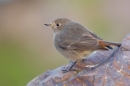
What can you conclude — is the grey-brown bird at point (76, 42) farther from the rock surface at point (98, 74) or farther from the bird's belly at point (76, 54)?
the rock surface at point (98, 74)

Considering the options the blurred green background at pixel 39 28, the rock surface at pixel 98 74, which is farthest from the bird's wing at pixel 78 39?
the blurred green background at pixel 39 28

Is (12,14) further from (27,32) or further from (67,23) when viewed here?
(67,23)

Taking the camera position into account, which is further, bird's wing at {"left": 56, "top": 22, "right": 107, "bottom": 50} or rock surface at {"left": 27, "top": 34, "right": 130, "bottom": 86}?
bird's wing at {"left": 56, "top": 22, "right": 107, "bottom": 50}

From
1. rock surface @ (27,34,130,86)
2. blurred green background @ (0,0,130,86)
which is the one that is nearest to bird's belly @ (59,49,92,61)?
rock surface @ (27,34,130,86)

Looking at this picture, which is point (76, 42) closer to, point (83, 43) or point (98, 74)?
point (83, 43)

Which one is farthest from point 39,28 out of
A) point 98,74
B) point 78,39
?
point 98,74

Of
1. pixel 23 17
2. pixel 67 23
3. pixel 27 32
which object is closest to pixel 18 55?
pixel 27 32

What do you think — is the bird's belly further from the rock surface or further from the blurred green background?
the blurred green background
